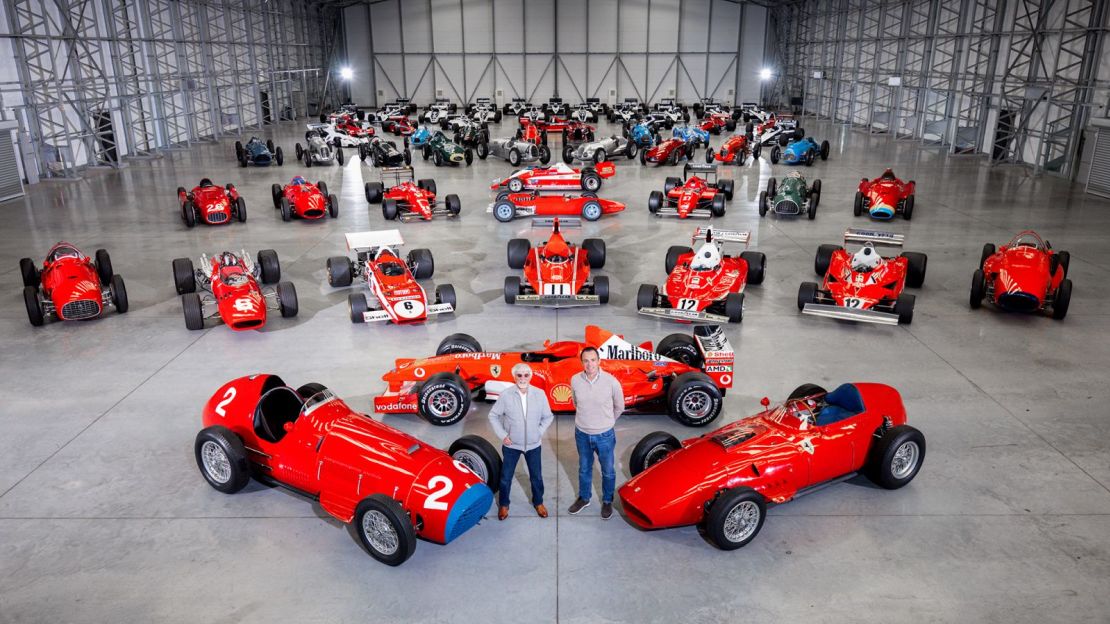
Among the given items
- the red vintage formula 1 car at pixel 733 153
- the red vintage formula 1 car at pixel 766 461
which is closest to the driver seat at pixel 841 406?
the red vintage formula 1 car at pixel 766 461

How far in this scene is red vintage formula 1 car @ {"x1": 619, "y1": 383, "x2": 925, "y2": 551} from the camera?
6.52 metres

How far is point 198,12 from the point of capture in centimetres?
3459

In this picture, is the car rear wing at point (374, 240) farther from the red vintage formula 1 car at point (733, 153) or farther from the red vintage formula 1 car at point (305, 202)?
the red vintage formula 1 car at point (733, 153)

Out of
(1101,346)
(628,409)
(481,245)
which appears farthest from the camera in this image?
(481,245)

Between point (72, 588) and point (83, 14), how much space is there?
27.4m

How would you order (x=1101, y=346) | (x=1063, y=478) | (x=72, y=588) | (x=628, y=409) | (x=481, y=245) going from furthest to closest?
(x=481, y=245) → (x=1101, y=346) → (x=628, y=409) → (x=1063, y=478) → (x=72, y=588)

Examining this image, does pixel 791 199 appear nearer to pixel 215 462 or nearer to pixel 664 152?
pixel 664 152

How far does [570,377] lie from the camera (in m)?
8.72

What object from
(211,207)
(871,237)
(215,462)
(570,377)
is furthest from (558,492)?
(211,207)

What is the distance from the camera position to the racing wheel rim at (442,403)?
850cm

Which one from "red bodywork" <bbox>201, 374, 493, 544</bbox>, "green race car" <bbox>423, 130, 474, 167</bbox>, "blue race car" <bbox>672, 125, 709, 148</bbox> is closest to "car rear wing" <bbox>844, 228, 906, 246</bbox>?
"red bodywork" <bbox>201, 374, 493, 544</bbox>

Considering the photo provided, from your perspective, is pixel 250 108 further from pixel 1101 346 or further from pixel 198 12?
pixel 1101 346

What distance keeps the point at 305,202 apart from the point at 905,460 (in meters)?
15.7

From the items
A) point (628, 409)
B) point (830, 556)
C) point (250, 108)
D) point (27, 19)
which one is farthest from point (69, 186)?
point (830, 556)
